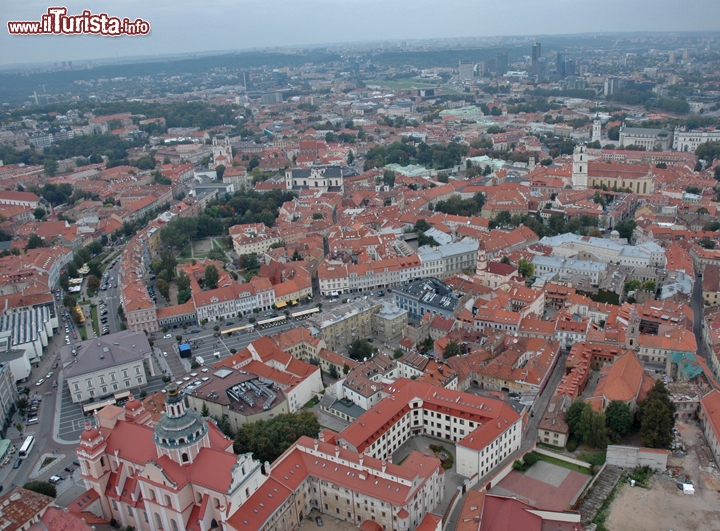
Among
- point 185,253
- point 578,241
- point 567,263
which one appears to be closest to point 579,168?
point 578,241

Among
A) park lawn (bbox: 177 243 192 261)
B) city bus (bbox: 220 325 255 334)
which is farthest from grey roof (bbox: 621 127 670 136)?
city bus (bbox: 220 325 255 334)

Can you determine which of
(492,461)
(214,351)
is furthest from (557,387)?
(214,351)

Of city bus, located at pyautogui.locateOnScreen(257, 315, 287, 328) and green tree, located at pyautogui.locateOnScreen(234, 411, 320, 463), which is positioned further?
city bus, located at pyautogui.locateOnScreen(257, 315, 287, 328)

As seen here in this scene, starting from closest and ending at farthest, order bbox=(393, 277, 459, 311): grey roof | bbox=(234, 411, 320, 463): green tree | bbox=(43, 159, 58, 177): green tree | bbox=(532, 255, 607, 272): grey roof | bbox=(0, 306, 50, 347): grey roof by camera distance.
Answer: bbox=(234, 411, 320, 463): green tree, bbox=(0, 306, 50, 347): grey roof, bbox=(393, 277, 459, 311): grey roof, bbox=(532, 255, 607, 272): grey roof, bbox=(43, 159, 58, 177): green tree

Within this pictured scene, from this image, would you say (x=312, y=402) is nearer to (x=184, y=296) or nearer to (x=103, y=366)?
(x=103, y=366)

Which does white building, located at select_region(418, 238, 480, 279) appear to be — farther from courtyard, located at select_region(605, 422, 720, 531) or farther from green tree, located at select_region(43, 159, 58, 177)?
green tree, located at select_region(43, 159, 58, 177)

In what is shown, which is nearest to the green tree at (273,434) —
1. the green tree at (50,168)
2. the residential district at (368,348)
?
the residential district at (368,348)
